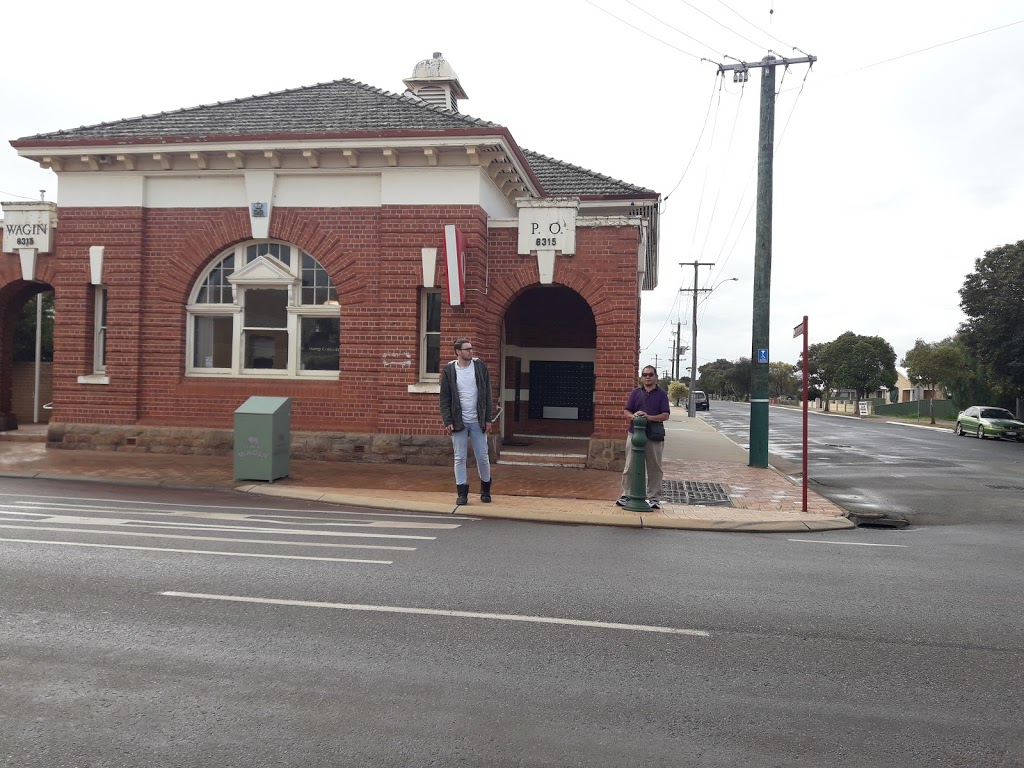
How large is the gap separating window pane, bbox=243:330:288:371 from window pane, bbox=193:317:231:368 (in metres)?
0.43

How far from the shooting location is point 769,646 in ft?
15.0

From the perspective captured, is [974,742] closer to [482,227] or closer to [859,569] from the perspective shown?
[859,569]

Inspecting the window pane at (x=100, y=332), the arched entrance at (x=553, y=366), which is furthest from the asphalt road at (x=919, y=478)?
the window pane at (x=100, y=332)

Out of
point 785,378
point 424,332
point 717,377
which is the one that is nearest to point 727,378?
point 717,377

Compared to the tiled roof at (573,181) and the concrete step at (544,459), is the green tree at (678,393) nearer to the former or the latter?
the tiled roof at (573,181)

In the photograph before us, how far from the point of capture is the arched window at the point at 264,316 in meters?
14.3

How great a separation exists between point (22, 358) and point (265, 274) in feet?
44.3

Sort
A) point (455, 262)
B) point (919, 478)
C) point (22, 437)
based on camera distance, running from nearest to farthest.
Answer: point (455, 262)
point (919, 478)
point (22, 437)

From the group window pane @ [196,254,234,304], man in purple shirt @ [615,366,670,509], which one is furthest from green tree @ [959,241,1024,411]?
window pane @ [196,254,234,304]

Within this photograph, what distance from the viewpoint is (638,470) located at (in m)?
9.61

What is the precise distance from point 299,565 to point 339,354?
329 inches

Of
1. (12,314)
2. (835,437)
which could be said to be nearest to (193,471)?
(12,314)

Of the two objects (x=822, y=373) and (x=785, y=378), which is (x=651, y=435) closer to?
(x=822, y=373)

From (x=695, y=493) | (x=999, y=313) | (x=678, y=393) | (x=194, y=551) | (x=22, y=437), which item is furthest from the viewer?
(x=678, y=393)
